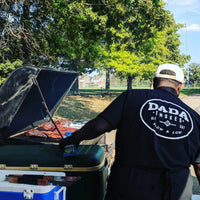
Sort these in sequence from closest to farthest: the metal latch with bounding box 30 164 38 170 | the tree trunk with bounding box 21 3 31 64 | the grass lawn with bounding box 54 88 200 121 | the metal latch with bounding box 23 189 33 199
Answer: the metal latch with bounding box 23 189 33 199, the metal latch with bounding box 30 164 38 170, the tree trunk with bounding box 21 3 31 64, the grass lawn with bounding box 54 88 200 121

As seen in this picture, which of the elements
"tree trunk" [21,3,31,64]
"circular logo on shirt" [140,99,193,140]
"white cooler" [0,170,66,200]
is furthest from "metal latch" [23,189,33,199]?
"tree trunk" [21,3,31,64]

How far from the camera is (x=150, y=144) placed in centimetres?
164

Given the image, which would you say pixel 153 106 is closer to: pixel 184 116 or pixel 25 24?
pixel 184 116

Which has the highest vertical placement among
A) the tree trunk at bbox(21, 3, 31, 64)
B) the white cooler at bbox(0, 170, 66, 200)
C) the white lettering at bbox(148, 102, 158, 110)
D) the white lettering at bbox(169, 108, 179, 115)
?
the tree trunk at bbox(21, 3, 31, 64)

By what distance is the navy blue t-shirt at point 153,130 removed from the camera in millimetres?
1637

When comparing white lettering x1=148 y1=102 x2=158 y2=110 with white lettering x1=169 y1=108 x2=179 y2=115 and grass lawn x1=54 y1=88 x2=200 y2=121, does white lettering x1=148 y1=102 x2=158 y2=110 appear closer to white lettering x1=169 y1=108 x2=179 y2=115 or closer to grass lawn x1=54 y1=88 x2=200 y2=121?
white lettering x1=169 y1=108 x2=179 y2=115

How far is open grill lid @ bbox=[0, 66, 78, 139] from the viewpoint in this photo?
2.84m

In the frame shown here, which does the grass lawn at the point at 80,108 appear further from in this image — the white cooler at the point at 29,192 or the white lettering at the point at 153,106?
the white lettering at the point at 153,106

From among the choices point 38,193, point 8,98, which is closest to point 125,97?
point 38,193

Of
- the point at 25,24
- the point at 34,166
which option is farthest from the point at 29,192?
the point at 25,24

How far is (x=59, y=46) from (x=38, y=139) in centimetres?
767

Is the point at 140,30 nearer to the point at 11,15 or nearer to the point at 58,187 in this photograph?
the point at 11,15

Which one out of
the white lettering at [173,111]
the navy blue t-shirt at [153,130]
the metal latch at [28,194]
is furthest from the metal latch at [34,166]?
the white lettering at [173,111]

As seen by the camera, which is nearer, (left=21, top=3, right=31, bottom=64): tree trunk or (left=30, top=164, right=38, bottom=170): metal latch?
(left=30, top=164, right=38, bottom=170): metal latch
